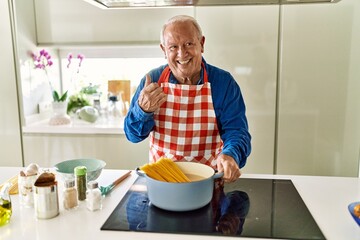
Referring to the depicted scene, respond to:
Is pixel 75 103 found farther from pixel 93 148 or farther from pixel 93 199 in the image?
pixel 93 199

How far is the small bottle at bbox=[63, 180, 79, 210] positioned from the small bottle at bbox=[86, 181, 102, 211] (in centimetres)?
4

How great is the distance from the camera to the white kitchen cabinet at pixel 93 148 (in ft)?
7.32

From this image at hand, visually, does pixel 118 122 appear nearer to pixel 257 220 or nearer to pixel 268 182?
pixel 268 182

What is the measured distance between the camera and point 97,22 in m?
2.26

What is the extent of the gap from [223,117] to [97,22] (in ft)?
4.36

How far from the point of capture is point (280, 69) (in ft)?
6.50

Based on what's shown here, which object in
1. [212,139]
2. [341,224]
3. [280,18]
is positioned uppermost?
[280,18]

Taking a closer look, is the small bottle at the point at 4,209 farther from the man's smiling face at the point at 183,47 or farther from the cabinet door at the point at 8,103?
the cabinet door at the point at 8,103

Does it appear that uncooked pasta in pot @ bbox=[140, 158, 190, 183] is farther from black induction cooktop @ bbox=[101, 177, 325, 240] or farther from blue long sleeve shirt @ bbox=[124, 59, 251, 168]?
blue long sleeve shirt @ bbox=[124, 59, 251, 168]

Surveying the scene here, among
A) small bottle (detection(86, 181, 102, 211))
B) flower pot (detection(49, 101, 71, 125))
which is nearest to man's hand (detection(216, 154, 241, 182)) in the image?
small bottle (detection(86, 181, 102, 211))

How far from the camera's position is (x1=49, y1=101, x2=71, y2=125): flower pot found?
2.34 m

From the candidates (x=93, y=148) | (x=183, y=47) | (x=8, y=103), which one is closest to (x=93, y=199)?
(x=183, y=47)

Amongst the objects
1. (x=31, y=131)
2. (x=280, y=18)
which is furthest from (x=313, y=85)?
(x=31, y=131)

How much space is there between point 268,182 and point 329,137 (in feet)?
3.19
